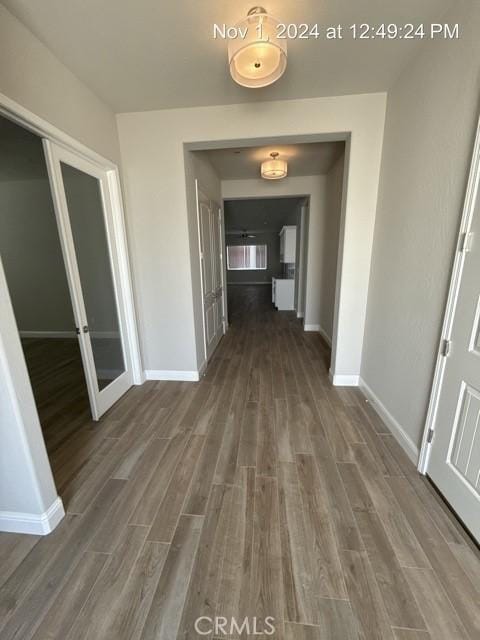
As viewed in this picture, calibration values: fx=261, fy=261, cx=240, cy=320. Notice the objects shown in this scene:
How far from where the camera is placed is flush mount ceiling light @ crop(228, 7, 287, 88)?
1.40m

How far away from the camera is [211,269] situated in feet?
12.8

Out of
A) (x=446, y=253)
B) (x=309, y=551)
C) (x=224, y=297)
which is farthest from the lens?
(x=224, y=297)

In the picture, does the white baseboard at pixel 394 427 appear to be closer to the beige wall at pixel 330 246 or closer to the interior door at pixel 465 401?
the interior door at pixel 465 401

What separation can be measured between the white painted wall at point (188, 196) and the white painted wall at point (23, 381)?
0.81 m

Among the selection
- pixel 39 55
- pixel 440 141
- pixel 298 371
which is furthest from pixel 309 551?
pixel 39 55

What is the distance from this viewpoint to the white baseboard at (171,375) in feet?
10.5

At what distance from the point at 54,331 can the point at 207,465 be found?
4710 millimetres

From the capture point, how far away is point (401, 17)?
1.62m

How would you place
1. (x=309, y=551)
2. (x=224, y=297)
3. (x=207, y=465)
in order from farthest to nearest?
(x=224, y=297) → (x=207, y=465) → (x=309, y=551)

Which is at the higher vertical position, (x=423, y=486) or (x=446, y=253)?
(x=446, y=253)

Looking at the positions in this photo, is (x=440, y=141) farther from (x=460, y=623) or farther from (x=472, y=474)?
(x=460, y=623)

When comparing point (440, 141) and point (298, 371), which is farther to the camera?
point (298, 371)
